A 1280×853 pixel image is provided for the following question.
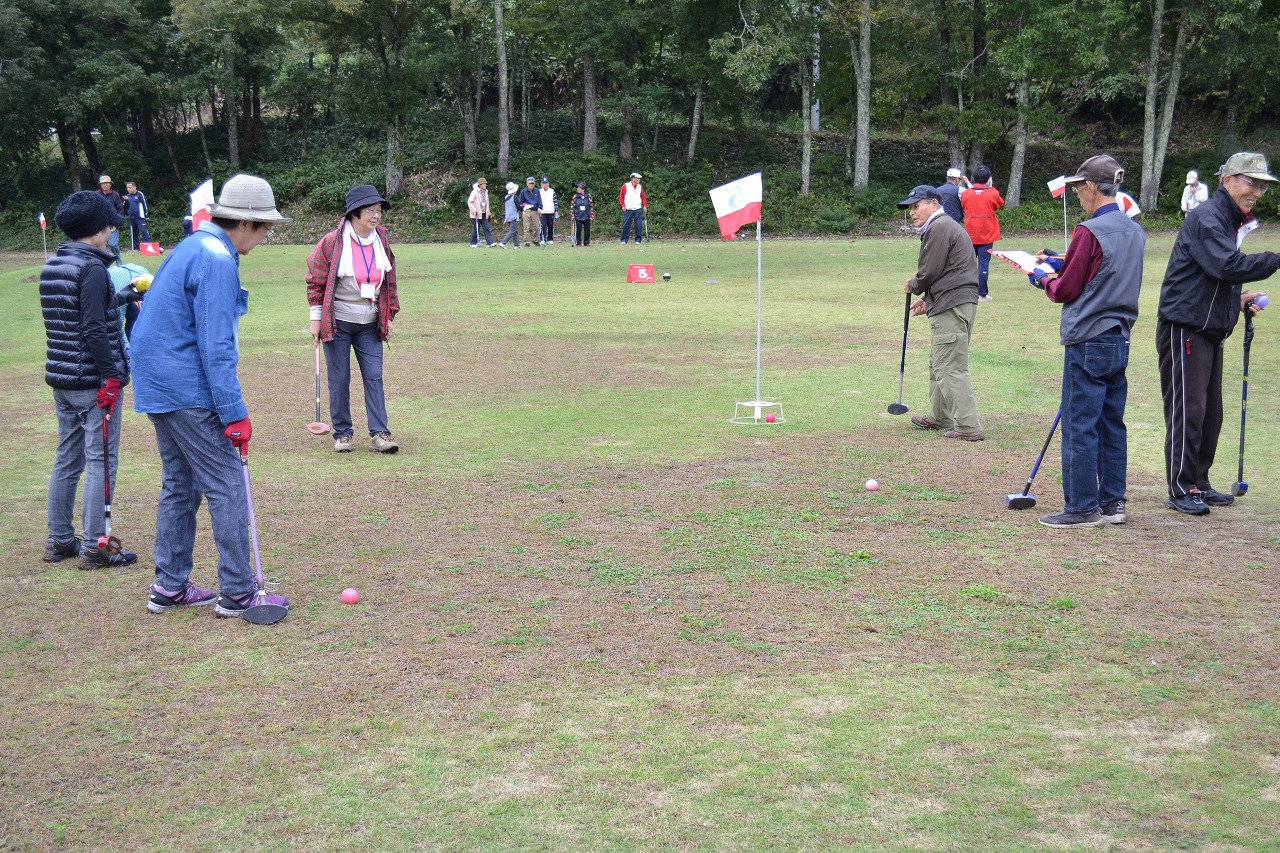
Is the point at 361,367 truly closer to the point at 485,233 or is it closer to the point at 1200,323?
the point at 1200,323

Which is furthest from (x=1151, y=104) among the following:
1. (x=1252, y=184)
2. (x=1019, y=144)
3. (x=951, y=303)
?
(x=1252, y=184)

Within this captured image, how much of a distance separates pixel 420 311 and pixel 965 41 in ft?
105

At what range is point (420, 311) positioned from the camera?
64.7ft

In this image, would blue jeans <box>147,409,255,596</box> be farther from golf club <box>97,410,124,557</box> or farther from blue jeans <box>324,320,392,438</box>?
blue jeans <box>324,320,392,438</box>

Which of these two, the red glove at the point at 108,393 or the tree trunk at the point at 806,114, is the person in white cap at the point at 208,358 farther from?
the tree trunk at the point at 806,114

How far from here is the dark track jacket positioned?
7.44m

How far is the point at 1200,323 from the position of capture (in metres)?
7.64

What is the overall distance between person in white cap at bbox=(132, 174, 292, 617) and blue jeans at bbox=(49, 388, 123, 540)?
4.19ft

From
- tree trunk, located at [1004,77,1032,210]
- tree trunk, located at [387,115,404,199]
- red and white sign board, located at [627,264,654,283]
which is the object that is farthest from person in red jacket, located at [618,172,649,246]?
tree trunk, located at [1004,77,1032,210]

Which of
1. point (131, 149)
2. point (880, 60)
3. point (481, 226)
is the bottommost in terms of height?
point (481, 226)

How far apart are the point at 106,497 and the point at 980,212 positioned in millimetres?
15087

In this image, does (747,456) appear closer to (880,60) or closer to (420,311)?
(420,311)

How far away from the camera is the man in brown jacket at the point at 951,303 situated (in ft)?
33.4

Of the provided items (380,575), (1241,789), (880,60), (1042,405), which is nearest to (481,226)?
→ (880,60)
